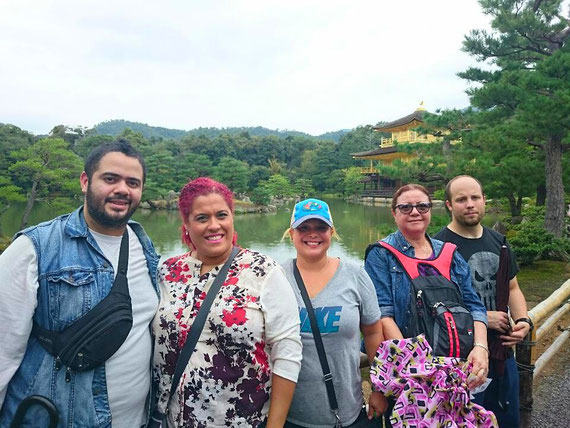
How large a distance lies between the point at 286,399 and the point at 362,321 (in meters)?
0.35

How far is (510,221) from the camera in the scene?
996 centimetres

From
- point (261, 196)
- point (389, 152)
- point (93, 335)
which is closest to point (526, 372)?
point (93, 335)

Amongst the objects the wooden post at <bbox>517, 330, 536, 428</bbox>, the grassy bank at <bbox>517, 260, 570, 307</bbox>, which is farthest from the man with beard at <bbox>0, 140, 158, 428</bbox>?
the grassy bank at <bbox>517, 260, 570, 307</bbox>

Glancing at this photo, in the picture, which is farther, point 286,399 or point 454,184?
point 454,184

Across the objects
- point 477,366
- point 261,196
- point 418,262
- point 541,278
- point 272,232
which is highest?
point 418,262

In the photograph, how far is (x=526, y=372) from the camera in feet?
6.35

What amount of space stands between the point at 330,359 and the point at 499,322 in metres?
0.84

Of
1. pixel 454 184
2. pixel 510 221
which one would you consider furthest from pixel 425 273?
pixel 510 221

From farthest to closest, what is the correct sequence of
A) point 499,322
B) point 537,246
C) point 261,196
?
point 261,196 → point 537,246 → point 499,322

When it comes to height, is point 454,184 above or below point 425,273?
above

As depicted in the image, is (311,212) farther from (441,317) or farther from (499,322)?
(499,322)

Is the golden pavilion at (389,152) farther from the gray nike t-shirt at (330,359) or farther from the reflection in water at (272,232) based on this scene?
the gray nike t-shirt at (330,359)

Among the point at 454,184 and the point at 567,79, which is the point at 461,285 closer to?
the point at 454,184

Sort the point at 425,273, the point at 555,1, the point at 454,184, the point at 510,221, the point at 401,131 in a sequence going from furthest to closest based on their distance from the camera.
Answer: the point at 401,131
the point at 510,221
the point at 555,1
the point at 454,184
the point at 425,273
